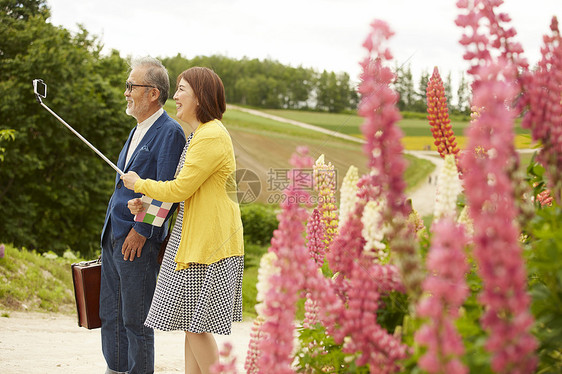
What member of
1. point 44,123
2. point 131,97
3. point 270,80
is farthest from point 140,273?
point 44,123

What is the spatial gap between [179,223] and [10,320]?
208 inches

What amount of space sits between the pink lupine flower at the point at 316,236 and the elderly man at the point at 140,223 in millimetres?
1376

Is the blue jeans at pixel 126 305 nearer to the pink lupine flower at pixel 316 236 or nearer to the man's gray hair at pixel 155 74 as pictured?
the man's gray hair at pixel 155 74

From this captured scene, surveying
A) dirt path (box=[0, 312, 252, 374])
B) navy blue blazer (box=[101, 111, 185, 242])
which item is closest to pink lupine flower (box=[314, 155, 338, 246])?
navy blue blazer (box=[101, 111, 185, 242])

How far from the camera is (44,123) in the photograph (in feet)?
66.0

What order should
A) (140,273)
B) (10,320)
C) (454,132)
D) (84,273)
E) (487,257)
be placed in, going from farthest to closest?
(10,320) → (84,273) → (140,273) → (454,132) → (487,257)

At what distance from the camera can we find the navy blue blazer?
3.79m

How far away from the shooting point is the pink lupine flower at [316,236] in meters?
2.64

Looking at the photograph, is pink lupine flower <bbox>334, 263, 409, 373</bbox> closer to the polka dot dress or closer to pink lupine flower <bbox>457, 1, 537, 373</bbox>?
pink lupine flower <bbox>457, 1, 537, 373</bbox>

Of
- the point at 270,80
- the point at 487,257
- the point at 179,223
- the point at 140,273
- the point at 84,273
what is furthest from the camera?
the point at 270,80

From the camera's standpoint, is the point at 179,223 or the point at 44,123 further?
the point at 44,123

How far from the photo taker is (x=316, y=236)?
265 centimetres

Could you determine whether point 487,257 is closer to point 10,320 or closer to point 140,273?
point 140,273

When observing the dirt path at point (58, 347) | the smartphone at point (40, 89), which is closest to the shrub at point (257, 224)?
the dirt path at point (58, 347)
